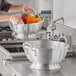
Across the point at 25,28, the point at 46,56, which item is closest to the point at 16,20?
the point at 25,28

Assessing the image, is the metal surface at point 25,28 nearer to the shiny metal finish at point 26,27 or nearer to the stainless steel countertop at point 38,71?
the shiny metal finish at point 26,27

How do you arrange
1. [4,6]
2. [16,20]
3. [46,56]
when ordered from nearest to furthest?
1. [46,56]
2. [16,20]
3. [4,6]

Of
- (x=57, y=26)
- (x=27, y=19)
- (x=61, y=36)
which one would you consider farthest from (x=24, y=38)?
(x=61, y=36)

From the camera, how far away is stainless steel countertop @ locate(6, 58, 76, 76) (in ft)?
4.40

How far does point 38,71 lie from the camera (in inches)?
54.1

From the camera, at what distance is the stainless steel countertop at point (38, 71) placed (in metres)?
1.34

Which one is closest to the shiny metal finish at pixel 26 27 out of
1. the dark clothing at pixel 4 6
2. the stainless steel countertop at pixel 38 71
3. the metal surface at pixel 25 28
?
the metal surface at pixel 25 28

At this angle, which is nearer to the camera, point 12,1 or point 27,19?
point 27,19

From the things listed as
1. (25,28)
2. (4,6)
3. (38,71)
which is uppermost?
(4,6)

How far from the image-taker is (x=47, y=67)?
4.58 feet

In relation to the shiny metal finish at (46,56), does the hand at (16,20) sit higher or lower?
higher

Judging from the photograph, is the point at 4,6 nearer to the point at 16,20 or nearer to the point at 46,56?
the point at 16,20

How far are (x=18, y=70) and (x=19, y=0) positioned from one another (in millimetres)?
1846

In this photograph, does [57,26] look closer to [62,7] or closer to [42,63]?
[62,7]
